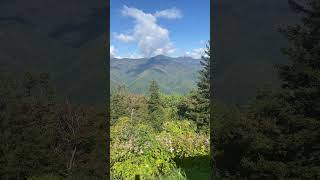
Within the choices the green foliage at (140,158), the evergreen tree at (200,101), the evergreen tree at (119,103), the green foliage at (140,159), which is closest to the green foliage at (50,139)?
Answer: the green foliage at (140,158)

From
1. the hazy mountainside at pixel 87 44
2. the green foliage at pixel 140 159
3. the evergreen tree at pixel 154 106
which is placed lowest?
the green foliage at pixel 140 159

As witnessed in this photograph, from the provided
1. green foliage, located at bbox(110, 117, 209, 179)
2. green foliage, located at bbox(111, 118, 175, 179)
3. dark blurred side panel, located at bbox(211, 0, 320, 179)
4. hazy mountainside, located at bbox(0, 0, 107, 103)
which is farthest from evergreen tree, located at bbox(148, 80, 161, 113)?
green foliage, located at bbox(111, 118, 175, 179)

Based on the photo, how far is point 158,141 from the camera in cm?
1421

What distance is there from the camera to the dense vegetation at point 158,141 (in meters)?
11.3

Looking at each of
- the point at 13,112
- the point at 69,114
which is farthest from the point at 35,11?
the point at 69,114

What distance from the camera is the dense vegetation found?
11.3m

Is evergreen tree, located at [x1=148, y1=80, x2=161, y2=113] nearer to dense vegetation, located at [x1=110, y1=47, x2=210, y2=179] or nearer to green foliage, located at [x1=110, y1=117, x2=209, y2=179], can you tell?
dense vegetation, located at [x1=110, y1=47, x2=210, y2=179]

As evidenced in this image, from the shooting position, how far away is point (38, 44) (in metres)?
25.0

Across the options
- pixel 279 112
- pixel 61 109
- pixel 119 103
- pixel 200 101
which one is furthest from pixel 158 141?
pixel 200 101

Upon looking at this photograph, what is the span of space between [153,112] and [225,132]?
1775cm

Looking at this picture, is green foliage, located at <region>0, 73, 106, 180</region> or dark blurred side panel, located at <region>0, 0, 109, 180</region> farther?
green foliage, located at <region>0, 73, 106, 180</region>

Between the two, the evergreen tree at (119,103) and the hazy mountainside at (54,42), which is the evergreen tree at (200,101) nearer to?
the evergreen tree at (119,103)

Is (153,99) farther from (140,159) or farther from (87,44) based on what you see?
(140,159)

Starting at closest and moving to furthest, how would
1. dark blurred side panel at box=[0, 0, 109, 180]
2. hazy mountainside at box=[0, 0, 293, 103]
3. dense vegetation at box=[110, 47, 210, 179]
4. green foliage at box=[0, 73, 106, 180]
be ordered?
dense vegetation at box=[110, 47, 210, 179] < dark blurred side panel at box=[0, 0, 109, 180] < green foliage at box=[0, 73, 106, 180] < hazy mountainside at box=[0, 0, 293, 103]
